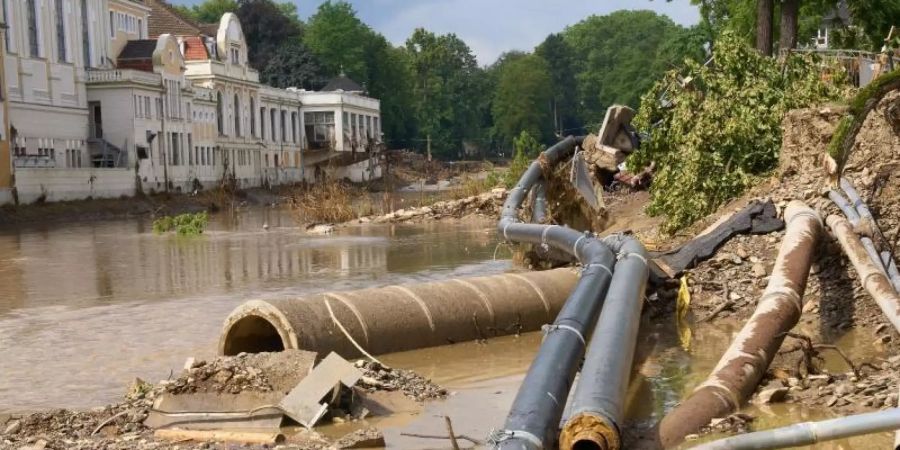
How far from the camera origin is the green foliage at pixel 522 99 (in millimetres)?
128625

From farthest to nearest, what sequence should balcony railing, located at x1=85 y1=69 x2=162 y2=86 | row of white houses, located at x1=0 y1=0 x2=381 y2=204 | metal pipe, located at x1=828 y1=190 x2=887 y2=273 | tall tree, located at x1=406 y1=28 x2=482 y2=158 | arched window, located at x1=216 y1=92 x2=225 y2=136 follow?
tall tree, located at x1=406 y1=28 x2=482 y2=158 < arched window, located at x1=216 y1=92 x2=225 y2=136 < balcony railing, located at x1=85 y1=69 x2=162 y2=86 < row of white houses, located at x1=0 y1=0 x2=381 y2=204 < metal pipe, located at x1=828 y1=190 x2=887 y2=273

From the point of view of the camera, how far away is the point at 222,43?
81188 millimetres

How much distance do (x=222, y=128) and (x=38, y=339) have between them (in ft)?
209

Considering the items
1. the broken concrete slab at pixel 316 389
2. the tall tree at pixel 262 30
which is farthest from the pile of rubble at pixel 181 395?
the tall tree at pixel 262 30

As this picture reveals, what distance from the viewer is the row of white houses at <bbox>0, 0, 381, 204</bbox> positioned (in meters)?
56.7

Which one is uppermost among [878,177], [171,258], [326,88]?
[326,88]

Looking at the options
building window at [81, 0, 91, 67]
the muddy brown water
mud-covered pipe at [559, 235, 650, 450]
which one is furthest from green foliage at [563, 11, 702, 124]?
mud-covered pipe at [559, 235, 650, 450]

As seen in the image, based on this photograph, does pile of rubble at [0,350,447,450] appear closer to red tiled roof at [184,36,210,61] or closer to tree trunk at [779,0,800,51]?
tree trunk at [779,0,800,51]

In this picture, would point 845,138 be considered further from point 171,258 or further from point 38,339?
point 171,258

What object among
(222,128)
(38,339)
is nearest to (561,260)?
(38,339)

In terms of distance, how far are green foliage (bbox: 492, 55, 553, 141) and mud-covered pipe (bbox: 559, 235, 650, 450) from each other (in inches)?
4555

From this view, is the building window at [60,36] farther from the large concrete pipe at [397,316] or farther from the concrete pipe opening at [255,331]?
the concrete pipe opening at [255,331]

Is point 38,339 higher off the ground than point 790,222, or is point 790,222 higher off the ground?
point 790,222

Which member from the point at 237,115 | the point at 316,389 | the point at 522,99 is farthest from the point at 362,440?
the point at 522,99
